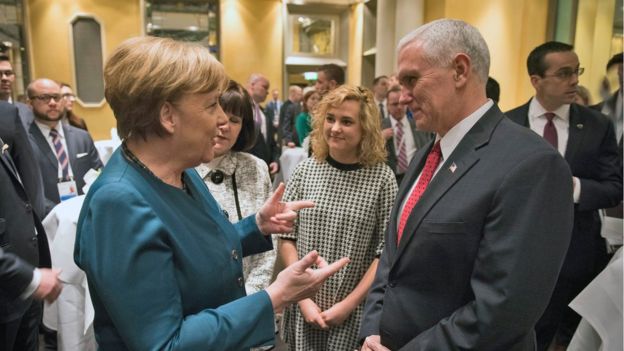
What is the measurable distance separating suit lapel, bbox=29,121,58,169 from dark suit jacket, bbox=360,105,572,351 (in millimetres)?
3038

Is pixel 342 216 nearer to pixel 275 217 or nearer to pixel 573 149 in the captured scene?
pixel 275 217

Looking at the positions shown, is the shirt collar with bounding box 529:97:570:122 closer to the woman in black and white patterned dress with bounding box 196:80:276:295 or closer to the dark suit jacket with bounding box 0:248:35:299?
the woman in black and white patterned dress with bounding box 196:80:276:295

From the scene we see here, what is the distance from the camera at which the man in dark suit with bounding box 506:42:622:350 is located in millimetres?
2232

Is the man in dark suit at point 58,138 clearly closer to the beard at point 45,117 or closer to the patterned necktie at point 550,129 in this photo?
the beard at point 45,117

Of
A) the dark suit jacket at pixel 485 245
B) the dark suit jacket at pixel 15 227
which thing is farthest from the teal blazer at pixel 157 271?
the dark suit jacket at pixel 15 227

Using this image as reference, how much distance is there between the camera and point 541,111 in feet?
7.99

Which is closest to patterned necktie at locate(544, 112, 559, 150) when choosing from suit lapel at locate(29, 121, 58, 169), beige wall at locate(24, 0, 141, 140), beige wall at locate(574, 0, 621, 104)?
beige wall at locate(574, 0, 621, 104)

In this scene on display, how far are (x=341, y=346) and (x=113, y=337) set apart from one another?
1.17m

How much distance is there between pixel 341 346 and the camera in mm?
1929

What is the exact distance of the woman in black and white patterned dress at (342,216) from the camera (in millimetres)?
1917

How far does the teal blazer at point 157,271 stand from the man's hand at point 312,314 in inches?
34.2

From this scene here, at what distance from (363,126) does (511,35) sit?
14.7ft

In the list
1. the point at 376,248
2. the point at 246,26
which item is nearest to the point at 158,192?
the point at 376,248

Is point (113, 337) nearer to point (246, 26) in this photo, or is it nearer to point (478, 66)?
point (478, 66)
